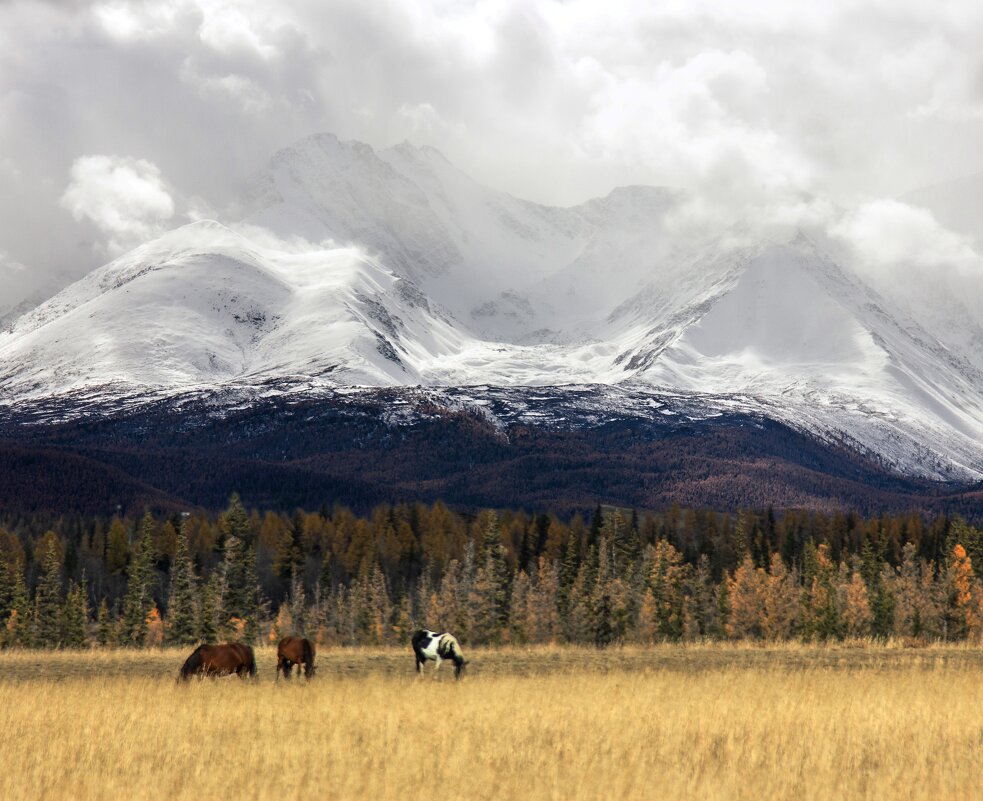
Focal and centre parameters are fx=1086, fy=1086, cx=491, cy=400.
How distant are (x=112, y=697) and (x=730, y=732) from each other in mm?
14517

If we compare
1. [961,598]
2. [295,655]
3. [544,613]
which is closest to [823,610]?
[961,598]

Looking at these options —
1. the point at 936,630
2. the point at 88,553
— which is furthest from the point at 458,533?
the point at 936,630

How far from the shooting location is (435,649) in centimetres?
3522

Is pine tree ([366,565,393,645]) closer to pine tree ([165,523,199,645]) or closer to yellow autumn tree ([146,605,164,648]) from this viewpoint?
pine tree ([165,523,199,645])

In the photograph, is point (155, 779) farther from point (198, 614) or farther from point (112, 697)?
point (198, 614)

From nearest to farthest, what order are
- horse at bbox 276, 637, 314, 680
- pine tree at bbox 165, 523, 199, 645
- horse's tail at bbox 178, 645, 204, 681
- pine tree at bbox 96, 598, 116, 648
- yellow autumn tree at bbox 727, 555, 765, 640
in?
1. horse's tail at bbox 178, 645, 204, 681
2. horse at bbox 276, 637, 314, 680
3. pine tree at bbox 165, 523, 199, 645
4. yellow autumn tree at bbox 727, 555, 765, 640
5. pine tree at bbox 96, 598, 116, 648

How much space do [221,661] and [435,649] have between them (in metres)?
6.93

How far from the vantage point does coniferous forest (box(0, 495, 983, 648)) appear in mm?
79438

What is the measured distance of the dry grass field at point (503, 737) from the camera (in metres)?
17.5

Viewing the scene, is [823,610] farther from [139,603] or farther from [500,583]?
[139,603]

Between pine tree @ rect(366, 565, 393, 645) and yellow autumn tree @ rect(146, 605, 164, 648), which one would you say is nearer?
pine tree @ rect(366, 565, 393, 645)

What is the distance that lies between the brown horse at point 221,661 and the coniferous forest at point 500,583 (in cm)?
2515

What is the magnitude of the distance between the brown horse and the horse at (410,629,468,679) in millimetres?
5411

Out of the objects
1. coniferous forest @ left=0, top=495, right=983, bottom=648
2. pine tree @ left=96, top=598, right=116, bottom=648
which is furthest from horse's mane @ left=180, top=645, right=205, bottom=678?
pine tree @ left=96, top=598, right=116, bottom=648
